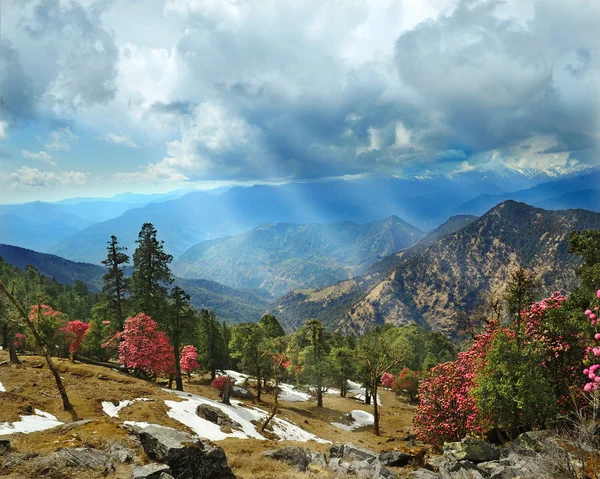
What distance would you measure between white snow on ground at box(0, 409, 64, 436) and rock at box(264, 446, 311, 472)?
14.5m

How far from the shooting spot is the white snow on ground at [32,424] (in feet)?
68.8

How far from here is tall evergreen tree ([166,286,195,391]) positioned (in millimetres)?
46059

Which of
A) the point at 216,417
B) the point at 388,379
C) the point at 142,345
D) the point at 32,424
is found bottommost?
the point at 388,379

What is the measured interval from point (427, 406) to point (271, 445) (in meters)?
14.0

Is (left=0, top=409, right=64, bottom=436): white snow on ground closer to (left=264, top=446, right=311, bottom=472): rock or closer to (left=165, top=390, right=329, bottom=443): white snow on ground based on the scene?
(left=165, top=390, right=329, bottom=443): white snow on ground

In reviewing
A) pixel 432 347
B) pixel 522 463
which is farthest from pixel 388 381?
pixel 522 463

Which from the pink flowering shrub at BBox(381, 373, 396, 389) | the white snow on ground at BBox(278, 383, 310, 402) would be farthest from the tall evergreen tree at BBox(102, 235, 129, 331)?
the pink flowering shrub at BBox(381, 373, 396, 389)

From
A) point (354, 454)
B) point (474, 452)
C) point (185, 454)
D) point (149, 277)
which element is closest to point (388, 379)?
point (149, 277)

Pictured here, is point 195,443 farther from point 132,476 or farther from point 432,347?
point 432,347

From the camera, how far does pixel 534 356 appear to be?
23297 mm

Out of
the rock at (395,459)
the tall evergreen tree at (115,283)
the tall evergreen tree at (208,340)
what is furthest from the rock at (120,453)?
the tall evergreen tree at (208,340)

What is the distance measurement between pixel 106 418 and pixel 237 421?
13773mm

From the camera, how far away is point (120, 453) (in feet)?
59.2

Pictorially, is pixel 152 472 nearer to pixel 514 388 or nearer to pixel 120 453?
pixel 120 453
